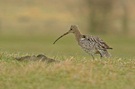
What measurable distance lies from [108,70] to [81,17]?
48.2 metres

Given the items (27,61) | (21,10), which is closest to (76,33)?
(27,61)

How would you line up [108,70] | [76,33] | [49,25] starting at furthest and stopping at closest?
[49,25] → [76,33] → [108,70]

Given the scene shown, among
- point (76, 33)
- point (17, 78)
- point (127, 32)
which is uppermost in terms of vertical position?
point (127, 32)

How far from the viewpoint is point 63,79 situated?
1129cm

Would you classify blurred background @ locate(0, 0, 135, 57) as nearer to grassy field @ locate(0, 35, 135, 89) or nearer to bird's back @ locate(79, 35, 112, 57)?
bird's back @ locate(79, 35, 112, 57)

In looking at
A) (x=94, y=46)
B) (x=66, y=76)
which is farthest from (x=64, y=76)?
(x=94, y=46)

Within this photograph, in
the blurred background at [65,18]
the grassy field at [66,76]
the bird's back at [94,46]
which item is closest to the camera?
the grassy field at [66,76]

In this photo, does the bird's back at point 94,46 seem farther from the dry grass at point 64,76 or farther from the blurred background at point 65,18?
the blurred background at point 65,18

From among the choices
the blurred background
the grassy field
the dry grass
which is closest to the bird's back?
the grassy field

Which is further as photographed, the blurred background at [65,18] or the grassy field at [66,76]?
the blurred background at [65,18]

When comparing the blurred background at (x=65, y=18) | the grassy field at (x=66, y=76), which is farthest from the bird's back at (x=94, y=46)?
the blurred background at (x=65, y=18)

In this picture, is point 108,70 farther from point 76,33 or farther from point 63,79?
point 76,33

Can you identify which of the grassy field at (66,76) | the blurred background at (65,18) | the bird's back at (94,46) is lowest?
the grassy field at (66,76)

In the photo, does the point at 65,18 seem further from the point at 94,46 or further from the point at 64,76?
the point at 64,76
